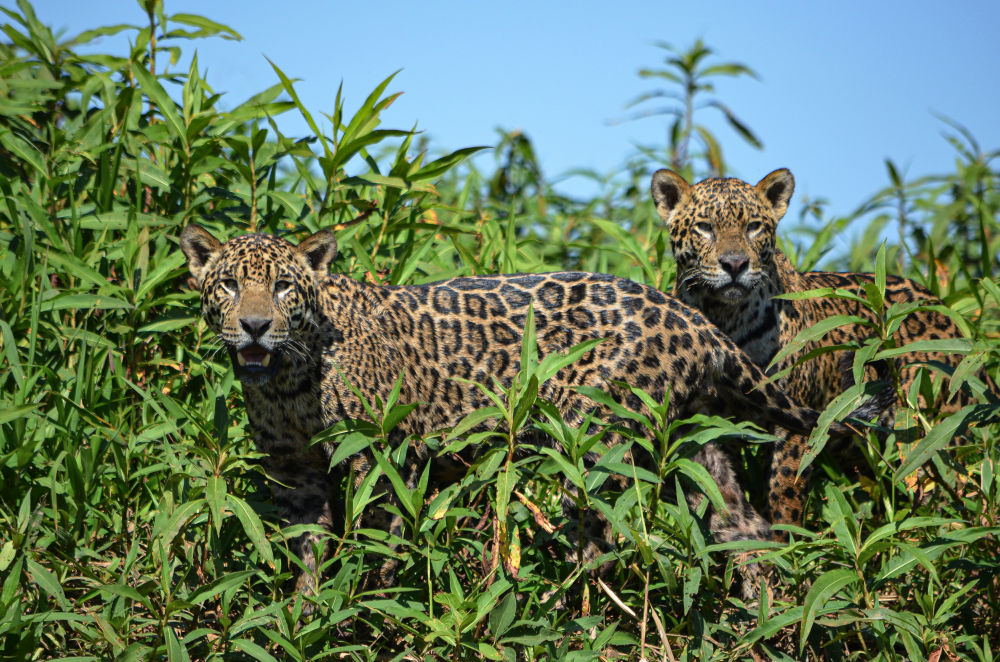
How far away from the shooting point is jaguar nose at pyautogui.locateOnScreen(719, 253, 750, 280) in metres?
5.85

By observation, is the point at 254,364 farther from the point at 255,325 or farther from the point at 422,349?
the point at 422,349

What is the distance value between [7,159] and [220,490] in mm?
3583

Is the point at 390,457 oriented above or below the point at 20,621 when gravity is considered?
above

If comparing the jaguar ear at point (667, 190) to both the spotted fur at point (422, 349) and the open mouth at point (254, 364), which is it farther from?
the open mouth at point (254, 364)

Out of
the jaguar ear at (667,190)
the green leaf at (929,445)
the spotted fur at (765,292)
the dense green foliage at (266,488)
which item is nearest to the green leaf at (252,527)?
the dense green foliage at (266,488)

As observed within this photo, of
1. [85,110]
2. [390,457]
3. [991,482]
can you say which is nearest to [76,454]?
[390,457]

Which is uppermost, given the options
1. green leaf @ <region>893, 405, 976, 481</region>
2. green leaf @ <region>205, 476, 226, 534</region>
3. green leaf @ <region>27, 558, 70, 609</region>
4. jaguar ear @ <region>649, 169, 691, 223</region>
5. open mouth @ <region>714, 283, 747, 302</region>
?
jaguar ear @ <region>649, 169, 691, 223</region>

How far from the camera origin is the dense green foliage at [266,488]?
3.97m

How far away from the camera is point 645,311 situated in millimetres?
5402

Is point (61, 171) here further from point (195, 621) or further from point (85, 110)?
point (195, 621)

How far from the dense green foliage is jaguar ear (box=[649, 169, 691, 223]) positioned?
63cm

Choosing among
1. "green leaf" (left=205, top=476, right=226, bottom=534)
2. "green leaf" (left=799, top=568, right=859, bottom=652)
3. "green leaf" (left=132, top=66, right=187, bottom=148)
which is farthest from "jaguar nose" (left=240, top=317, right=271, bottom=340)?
"green leaf" (left=799, top=568, right=859, bottom=652)

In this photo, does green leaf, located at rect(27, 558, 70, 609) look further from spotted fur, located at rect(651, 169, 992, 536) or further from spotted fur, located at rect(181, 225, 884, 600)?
spotted fur, located at rect(651, 169, 992, 536)

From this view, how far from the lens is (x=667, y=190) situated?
6.60 m
